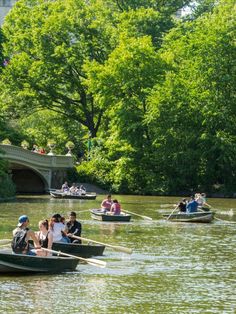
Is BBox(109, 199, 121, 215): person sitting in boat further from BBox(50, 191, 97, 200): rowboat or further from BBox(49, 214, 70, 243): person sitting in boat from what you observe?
BBox(50, 191, 97, 200): rowboat

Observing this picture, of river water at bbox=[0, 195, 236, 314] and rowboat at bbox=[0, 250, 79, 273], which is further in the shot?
rowboat at bbox=[0, 250, 79, 273]

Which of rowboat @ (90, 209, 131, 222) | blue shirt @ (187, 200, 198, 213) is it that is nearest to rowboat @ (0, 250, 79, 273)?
rowboat @ (90, 209, 131, 222)

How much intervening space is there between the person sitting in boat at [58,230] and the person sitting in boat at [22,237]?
9.26 feet

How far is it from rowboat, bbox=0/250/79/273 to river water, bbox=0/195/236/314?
224 mm

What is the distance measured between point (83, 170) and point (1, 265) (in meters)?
52.2

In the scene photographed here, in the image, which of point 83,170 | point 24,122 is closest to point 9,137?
point 83,170

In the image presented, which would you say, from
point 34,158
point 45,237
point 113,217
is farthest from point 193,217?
point 34,158

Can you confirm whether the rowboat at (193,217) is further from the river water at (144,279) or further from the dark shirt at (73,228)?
the dark shirt at (73,228)

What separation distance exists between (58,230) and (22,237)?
357 cm

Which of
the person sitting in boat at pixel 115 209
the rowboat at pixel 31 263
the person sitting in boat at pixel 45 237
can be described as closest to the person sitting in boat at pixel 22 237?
the rowboat at pixel 31 263

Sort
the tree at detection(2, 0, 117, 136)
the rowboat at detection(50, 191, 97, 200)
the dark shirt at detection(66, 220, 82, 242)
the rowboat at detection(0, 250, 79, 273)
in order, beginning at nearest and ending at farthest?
the rowboat at detection(0, 250, 79, 273), the dark shirt at detection(66, 220, 82, 242), the rowboat at detection(50, 191, 97, 200), the tree at detection(2, 0, 117, 136)

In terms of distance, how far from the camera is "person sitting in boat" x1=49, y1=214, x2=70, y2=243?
92.6ft

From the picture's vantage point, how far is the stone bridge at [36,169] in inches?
2717

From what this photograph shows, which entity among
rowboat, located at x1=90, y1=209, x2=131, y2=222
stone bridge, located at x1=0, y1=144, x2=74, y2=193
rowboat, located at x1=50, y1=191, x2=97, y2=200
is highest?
stone bridge, located at x1=0, y1=144, x2=74, y2=193
